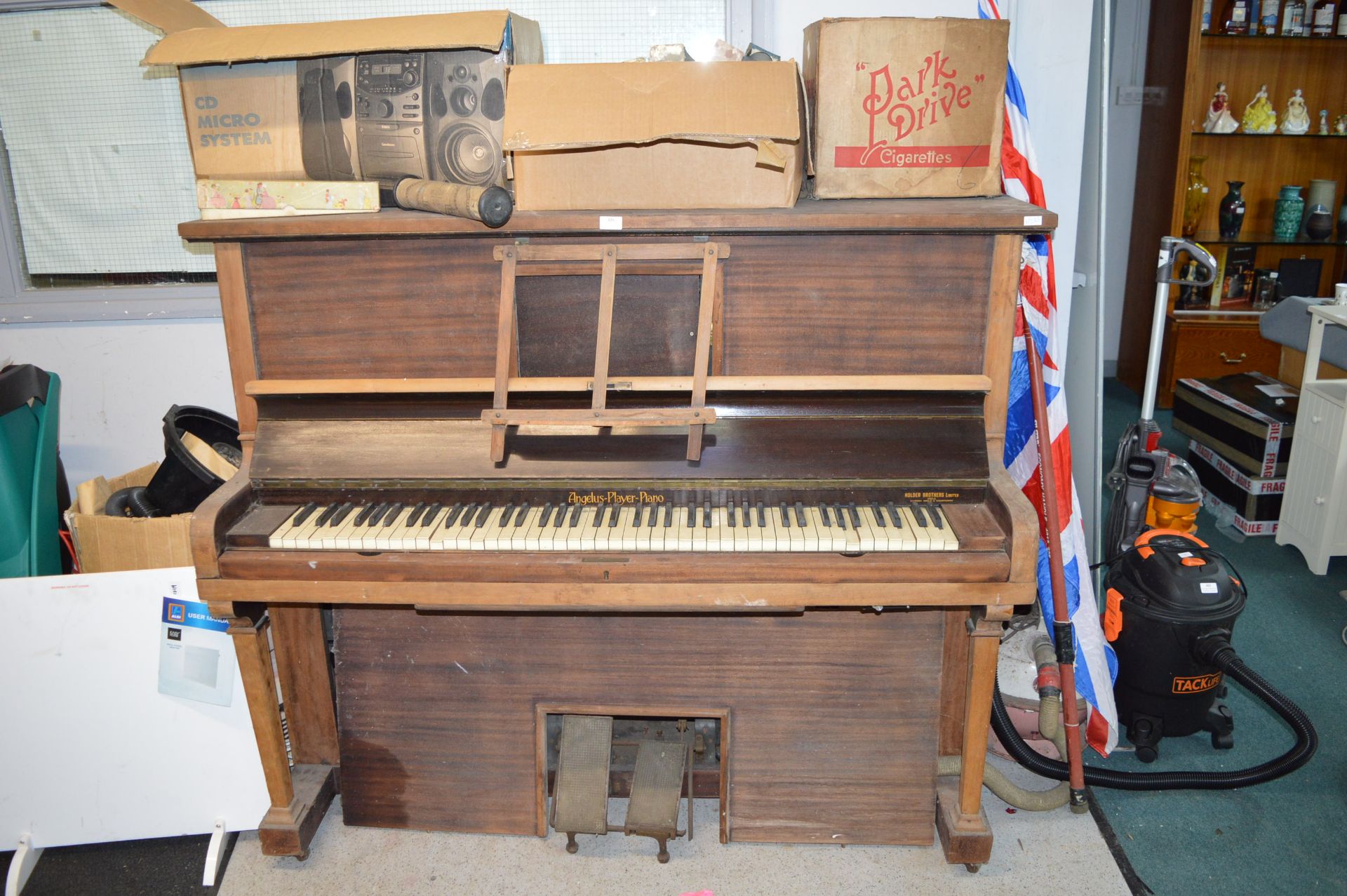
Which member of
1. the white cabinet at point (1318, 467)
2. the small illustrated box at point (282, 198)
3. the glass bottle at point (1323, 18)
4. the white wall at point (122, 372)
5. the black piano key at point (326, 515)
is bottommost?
the white cabinet at point (1318, 467)

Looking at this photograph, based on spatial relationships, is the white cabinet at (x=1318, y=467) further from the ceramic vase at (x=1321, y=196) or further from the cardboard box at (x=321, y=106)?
the cardboard box at (x=321, y=106)

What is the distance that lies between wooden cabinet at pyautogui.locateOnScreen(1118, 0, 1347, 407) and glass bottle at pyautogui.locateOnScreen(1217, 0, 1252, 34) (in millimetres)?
76

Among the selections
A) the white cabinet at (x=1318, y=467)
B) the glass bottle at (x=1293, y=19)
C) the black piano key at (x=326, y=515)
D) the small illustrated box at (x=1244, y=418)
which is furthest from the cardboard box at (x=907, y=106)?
the glass bottle at (x=1293, y=19)

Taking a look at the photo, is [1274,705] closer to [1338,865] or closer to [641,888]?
[1338,865]

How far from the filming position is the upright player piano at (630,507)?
2.02 metres

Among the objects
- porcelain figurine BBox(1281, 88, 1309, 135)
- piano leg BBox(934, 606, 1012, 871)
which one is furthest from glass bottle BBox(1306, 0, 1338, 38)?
piano leg BBox(934, 606, 1012, 871)

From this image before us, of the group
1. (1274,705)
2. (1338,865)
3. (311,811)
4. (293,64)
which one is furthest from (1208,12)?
(311,811)

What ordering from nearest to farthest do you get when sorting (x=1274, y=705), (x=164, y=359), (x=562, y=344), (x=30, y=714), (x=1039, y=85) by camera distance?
(x=562, y=344), (x=30, y=714), (x=1274, y=705), (x=1039, y=85), (x=164, y=359)

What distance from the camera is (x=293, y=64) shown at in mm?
2195

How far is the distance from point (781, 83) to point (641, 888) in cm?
183

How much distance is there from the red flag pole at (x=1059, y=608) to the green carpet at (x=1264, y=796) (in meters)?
0.15

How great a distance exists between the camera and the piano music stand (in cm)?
202

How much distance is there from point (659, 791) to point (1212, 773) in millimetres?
1446

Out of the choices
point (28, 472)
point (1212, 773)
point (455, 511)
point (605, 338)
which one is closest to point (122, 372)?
point (28, 472)
